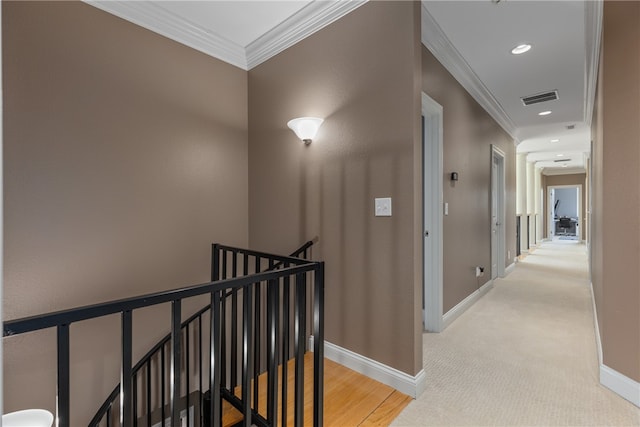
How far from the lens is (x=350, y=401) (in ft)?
6.42

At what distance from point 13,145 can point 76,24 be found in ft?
3.14

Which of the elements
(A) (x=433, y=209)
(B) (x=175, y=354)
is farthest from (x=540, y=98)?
(B) (x=175, y=354)

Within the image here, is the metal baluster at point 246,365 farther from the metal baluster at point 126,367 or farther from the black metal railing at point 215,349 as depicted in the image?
the metal baluster at point 126,367

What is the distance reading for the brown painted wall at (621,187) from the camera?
188 centimetres

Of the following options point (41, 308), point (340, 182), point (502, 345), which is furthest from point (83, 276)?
point (502, 345)

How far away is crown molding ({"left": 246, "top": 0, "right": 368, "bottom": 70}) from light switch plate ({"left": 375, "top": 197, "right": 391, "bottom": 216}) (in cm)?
138

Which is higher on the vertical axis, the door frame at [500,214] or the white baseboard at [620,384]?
the door frame at [500,214]

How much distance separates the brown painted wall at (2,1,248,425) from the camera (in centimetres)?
202

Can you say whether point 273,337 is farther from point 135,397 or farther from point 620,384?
point 620,384

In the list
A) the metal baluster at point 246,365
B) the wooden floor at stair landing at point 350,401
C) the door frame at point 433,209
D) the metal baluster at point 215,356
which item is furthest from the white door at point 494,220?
the metal baluster at point 215,356

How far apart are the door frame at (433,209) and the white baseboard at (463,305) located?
7.5 inches

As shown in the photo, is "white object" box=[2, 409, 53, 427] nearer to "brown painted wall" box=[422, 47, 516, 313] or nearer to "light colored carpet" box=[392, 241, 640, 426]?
"light colored carpet" box=[392, 241, 640, 426]

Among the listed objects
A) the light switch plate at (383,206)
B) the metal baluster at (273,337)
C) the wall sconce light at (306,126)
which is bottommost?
the metal baluster at (273,337)

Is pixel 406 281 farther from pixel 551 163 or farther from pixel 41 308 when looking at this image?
pixel 551 163
